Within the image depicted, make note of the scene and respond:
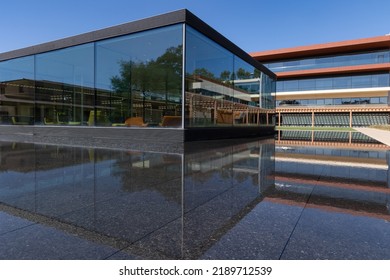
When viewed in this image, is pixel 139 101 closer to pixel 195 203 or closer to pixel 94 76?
pixel 94 76

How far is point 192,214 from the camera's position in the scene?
10.5 ft

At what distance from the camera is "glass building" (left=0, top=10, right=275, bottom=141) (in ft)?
37.8

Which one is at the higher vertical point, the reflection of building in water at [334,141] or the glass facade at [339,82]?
the glass facade at [339,82]

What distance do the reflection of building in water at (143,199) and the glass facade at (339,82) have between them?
46.7 metres

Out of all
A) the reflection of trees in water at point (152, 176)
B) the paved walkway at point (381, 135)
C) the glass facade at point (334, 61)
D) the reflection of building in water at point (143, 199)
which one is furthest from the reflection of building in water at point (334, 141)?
the glass facade at point (334, 61)

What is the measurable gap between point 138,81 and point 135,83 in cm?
20

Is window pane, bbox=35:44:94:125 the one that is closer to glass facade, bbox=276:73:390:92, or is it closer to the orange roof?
glass facade, bbox=276:73:390:92

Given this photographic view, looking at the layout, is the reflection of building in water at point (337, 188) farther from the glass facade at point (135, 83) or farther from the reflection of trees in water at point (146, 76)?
the reflection of trees in water at point (146, 76)

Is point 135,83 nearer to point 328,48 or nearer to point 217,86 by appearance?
point 217,86

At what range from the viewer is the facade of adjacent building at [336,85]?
45.3 metres

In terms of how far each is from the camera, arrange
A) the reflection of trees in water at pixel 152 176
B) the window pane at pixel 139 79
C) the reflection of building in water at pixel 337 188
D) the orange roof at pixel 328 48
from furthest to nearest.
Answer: the orange roof at pixel 328 48
the window pane at pixel 139 79
the reflection of trees in water at pixel 152 176
the reflection of building in water at pixel 337 188

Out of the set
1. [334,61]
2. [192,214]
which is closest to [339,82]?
[334,61]

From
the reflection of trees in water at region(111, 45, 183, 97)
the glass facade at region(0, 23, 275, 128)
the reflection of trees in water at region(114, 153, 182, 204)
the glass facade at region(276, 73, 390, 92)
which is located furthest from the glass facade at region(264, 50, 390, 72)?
the reflection of trees in water at region(114, 153, 182, 204)

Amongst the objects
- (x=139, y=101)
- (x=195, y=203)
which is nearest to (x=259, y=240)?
(x=195, y=203)
